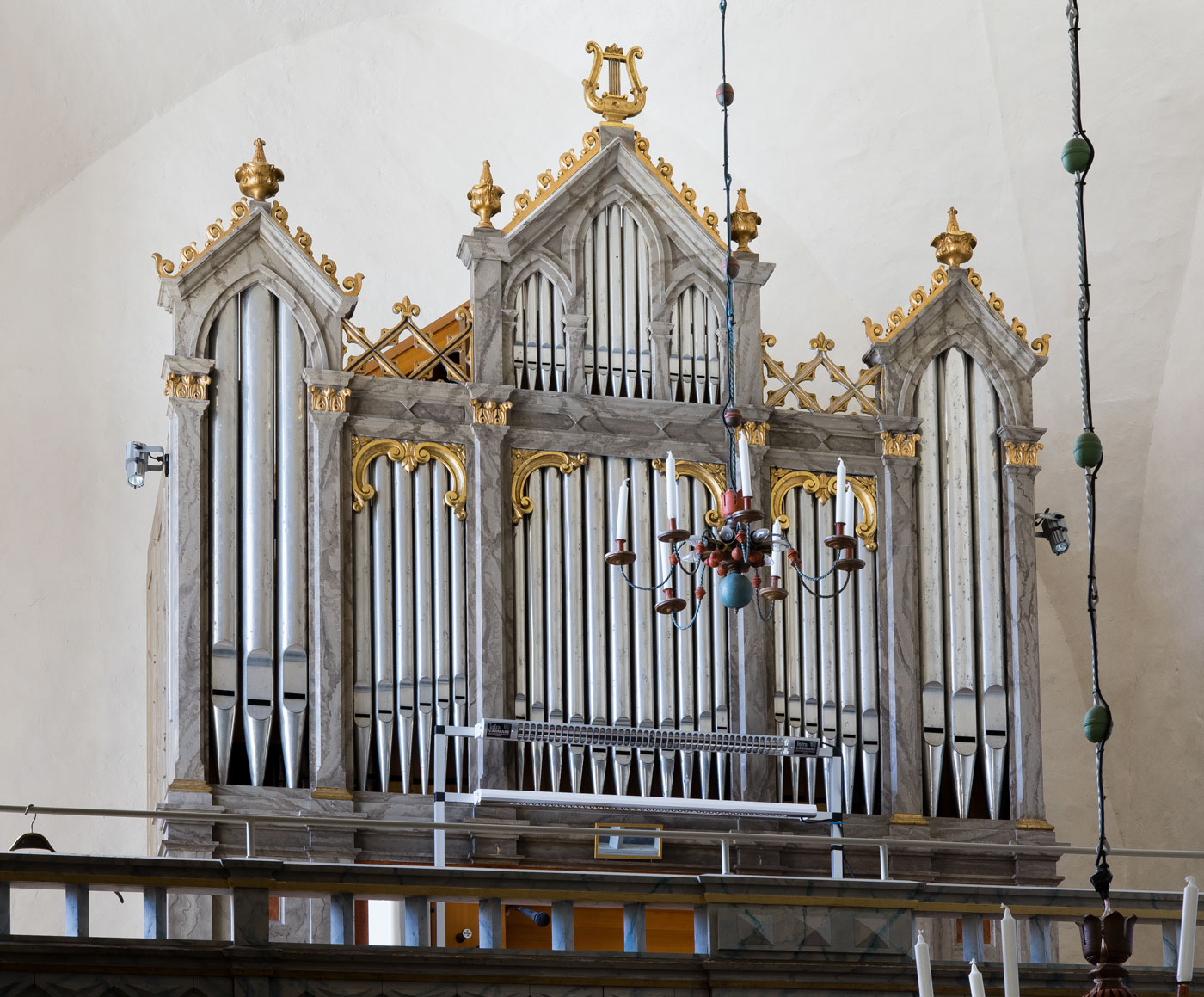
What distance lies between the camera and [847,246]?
14.2 meters

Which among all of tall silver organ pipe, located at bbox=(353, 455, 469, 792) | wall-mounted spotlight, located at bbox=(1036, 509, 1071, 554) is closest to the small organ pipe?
tall silver organ pipe, located at bbox=(353, 455, 469, 792)

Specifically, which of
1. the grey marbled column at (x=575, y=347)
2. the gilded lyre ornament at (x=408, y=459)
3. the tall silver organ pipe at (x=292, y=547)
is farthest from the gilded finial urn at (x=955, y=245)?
the tall silver organ pipe at (x=292, y=547)

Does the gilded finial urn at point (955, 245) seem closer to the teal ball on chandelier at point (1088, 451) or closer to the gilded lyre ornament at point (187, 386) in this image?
the gilded lyre ornament at point (187, 386)

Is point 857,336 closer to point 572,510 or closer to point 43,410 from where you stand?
point 572,510

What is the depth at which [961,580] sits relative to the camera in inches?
471

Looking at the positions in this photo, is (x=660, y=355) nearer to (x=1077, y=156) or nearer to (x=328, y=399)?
(x=328, y=399)

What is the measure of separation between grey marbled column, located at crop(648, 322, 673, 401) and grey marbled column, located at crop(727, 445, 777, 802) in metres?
0.67

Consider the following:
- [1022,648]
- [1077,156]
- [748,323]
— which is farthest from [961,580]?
[1077,156]

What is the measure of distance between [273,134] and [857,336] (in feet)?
14.1

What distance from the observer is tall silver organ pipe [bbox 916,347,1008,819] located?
459 inches

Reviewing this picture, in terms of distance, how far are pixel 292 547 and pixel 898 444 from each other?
12.1 ft

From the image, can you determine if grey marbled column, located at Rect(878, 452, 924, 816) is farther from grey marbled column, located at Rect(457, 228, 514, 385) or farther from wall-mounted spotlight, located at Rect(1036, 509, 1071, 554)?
grey marbled column, located at Rect(457, 228, 514, 385)

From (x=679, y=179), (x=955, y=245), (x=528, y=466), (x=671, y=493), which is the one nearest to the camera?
(x=671, y=493)

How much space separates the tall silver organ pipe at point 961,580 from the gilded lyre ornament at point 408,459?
2795 mm
